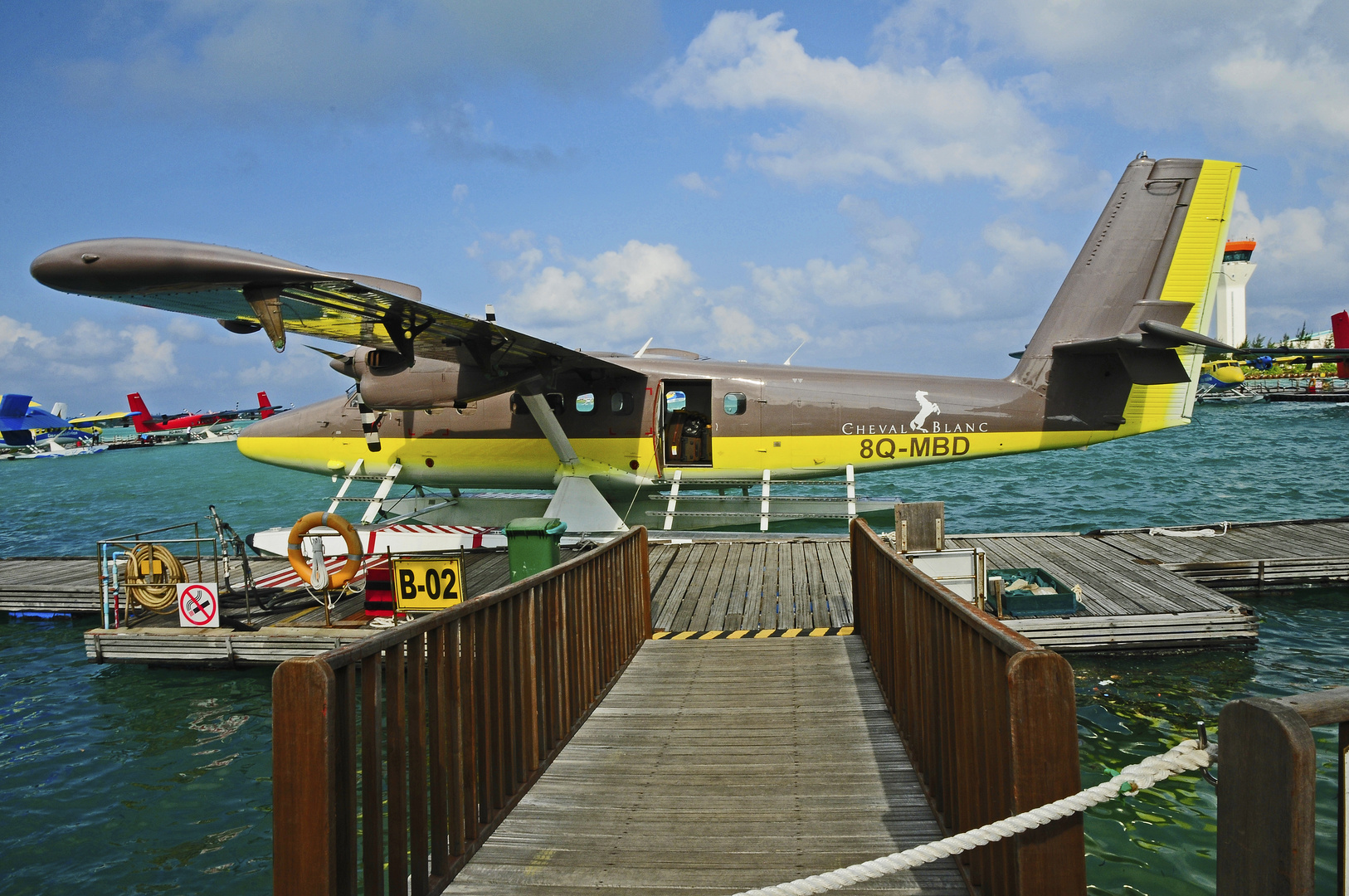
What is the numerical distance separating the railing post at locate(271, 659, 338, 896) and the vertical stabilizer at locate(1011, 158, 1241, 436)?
13332 millimetres

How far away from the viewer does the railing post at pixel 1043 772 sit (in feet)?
8.15

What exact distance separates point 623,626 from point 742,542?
6171mm

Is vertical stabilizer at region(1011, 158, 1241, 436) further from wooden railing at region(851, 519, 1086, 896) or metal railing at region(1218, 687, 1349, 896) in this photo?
metal railing at region(1218, 687, 1349, 896)

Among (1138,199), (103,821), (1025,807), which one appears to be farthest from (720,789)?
(1138,199)

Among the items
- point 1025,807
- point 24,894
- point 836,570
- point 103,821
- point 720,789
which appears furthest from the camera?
point 836,570

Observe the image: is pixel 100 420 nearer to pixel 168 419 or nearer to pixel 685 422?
pixel 168 419

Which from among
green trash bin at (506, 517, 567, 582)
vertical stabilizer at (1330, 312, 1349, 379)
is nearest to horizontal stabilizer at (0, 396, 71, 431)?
green trash bin at (506, 517, 567, 582)

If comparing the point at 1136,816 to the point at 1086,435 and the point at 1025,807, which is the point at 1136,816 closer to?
the point at 1025,807

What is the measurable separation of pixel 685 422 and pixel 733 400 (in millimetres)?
1039

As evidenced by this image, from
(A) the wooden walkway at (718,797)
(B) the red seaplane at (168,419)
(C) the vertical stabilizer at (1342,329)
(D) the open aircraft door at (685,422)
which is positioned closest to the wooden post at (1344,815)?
(A) the wooden walkway at (718,797)

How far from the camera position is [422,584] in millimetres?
7965

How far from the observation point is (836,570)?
1038 cm

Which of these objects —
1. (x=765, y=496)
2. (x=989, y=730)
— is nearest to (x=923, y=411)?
(x=765, y=496)

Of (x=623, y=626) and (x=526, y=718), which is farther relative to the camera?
(x=623, y=626)
